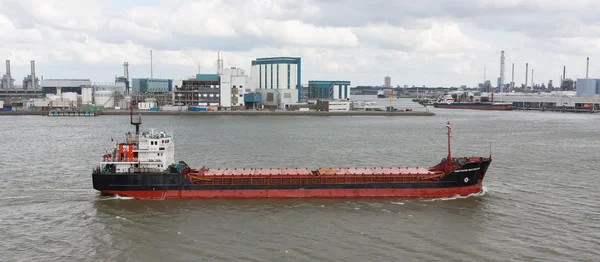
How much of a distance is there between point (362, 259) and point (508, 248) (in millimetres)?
5775

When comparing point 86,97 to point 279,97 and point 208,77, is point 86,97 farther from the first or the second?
point 279,97

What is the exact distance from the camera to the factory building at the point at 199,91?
95562mm

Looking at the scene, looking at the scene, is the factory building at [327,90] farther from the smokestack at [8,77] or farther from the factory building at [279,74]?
the smokestack at [8,77]

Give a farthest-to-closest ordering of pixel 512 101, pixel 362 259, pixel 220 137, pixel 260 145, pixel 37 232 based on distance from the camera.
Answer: pixel 512 101, pixel 220 137, pixel 260 145, pixel 37 232, pixel 362 259

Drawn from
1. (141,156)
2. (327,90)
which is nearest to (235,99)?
(327,90)

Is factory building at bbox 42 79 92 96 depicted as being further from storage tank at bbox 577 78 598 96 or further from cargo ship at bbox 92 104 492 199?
storage tank at bbox 577 78 598 96

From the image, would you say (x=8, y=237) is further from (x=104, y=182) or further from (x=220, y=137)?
(x=220, y=137)

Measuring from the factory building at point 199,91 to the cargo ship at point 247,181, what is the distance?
234ft

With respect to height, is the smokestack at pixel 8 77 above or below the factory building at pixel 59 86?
above

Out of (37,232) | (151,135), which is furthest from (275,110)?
(37,232)

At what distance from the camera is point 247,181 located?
24531 millimetres

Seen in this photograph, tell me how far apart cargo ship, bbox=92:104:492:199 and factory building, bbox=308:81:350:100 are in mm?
94357

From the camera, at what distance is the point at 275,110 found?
97812mm

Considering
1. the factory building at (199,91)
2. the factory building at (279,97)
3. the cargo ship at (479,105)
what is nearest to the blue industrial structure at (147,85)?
the factory building at (199,91)
